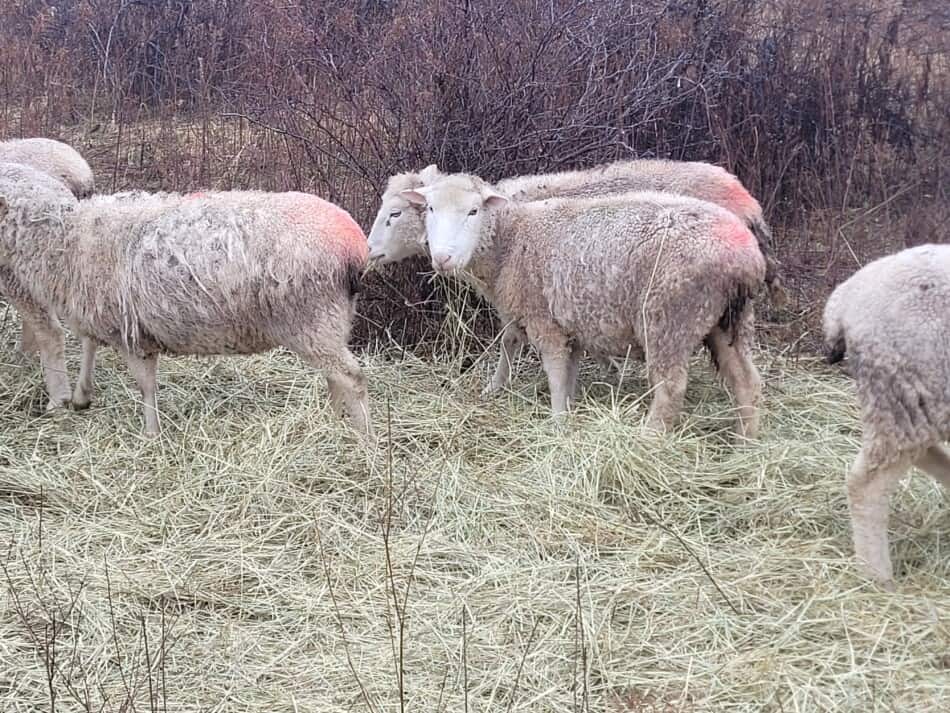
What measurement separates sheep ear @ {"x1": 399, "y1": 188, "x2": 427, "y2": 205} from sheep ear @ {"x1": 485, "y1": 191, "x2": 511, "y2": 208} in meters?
0.36

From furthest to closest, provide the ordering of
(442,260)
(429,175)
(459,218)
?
(429,175)
(459,218)
(442,260)

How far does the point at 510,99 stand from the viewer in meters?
7.01

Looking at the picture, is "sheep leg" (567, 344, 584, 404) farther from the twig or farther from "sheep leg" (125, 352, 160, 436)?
"sheep leg" (125, 352, 160, 436)

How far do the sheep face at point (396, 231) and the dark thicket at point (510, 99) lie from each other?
634 mm

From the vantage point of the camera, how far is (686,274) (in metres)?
5.07

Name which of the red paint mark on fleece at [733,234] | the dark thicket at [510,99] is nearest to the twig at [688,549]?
the red paint mark on fleece at [733,234]

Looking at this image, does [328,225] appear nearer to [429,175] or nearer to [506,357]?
[429,175]

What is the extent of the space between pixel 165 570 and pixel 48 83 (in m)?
7.43

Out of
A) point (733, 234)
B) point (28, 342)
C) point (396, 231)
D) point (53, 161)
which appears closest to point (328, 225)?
point (396, 231)

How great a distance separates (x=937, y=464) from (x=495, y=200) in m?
2.73

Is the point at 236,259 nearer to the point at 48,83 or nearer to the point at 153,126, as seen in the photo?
the point at 153,126

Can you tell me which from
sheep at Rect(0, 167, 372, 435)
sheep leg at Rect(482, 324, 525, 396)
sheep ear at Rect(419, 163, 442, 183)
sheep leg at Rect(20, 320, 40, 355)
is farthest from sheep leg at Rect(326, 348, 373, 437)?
sheep leg at Rect(20, 320, 40, 355)

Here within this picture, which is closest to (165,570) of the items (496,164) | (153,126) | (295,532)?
(295,532)

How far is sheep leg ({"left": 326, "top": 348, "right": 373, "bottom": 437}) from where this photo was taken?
539 cm
